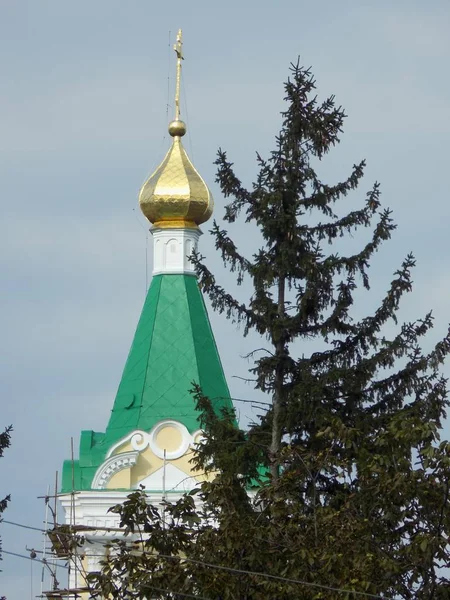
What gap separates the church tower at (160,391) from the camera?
97.3 feet

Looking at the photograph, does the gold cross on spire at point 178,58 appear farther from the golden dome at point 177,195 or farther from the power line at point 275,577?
the power line at point 275,577

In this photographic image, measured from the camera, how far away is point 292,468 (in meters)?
18.7

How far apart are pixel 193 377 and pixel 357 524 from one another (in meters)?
13.2

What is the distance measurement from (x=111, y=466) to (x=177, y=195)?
171 inches

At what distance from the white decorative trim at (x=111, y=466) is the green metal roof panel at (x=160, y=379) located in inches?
4.3

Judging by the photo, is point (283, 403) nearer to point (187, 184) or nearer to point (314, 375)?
point (314, 375)

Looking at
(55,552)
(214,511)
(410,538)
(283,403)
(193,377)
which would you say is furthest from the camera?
(193,377)

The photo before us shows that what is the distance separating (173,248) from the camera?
31297 millimetres

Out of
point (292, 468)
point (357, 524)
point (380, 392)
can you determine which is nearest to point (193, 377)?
point (380, 392)

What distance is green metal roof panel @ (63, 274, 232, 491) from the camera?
2994 centimetres

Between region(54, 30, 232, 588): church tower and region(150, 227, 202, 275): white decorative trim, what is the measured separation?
0.05 ft

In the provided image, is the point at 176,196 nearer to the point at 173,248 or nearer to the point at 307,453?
the point at 173,248

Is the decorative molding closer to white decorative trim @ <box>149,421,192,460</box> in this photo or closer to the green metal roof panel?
white decorative trim @ <box>149,421,192,460</box>

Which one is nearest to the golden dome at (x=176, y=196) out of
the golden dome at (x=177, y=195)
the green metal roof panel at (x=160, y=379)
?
the golden dome at (x=177, y=195)
